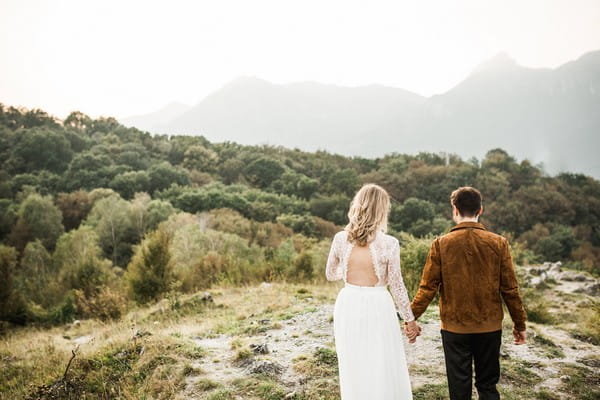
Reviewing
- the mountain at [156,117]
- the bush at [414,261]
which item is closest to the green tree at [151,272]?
the bush at [414,261]

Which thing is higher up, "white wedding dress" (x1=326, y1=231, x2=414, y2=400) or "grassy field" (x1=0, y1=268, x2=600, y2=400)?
"white wedding dress" (x1=326, y1=231, x2=414, y2=400)

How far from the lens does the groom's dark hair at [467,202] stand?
274 centimetres

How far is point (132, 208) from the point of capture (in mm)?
28141

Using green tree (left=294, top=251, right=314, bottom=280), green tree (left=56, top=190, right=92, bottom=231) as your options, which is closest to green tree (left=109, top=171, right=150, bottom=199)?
green tree (left=56, top=190, right=92, bottom=231)

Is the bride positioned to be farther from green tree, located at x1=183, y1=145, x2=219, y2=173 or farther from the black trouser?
green tree, located at x1=183, y1=145, x2=219, y2=173

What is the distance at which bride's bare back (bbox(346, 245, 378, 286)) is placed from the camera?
111 inches

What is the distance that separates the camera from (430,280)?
9.24 feet

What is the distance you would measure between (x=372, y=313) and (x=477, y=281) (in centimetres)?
79

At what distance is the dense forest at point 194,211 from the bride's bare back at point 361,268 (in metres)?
6.05

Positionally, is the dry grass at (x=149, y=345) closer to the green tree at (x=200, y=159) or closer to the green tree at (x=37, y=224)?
the green tree at (x=37, y=224)

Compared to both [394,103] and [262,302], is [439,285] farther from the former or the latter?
[394,103]

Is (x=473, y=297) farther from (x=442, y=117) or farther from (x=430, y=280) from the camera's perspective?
(x=442, y=117)

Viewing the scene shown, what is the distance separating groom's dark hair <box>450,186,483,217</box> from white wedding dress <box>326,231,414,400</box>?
543mm

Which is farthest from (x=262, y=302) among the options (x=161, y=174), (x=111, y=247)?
(x=161, y=174)
